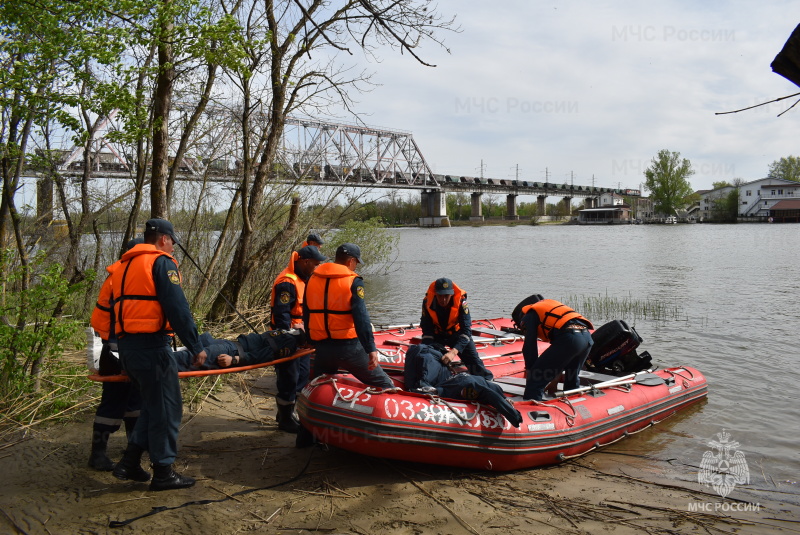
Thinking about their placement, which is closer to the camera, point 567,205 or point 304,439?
point 304,439

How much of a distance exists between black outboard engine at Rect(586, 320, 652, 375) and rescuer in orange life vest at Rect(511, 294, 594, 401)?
164 centimetres

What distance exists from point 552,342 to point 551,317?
258 millimetres

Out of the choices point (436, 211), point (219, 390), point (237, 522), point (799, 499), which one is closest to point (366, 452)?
point (237, 522)

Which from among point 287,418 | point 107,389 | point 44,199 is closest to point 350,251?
point 287,418

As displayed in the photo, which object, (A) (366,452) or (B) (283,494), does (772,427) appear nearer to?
(A) (366,452)

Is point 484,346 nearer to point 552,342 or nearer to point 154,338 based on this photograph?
point 552,342

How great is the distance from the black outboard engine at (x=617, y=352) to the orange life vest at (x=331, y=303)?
13.0ft

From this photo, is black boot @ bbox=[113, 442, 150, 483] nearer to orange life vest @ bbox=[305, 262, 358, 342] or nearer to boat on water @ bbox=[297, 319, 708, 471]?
boat on water @ bbox=[297, 319, 708, 471]

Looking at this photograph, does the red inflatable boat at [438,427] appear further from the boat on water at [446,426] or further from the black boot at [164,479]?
the black boot at [164,479]

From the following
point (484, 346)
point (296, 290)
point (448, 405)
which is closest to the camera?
point (448, 405)

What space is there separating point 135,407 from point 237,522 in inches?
54.7

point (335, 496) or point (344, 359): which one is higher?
point (344, 359)

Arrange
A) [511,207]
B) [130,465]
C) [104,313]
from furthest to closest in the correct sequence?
[511,207]
[104,313]
[130,465]

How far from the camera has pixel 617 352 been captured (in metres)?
7.49
